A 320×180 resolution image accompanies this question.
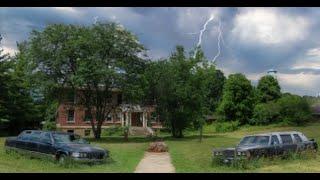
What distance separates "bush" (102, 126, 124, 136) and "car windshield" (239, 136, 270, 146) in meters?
2.75

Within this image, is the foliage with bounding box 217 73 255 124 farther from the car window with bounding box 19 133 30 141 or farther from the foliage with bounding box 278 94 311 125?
the car window with bounding box 19 133 30 141

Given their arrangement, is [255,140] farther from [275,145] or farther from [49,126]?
[49,126]

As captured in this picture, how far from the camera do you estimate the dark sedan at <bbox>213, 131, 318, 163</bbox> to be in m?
13.3

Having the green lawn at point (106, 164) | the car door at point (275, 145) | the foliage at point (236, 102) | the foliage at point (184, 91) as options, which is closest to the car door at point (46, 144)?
the green lawn at point (106, 164)

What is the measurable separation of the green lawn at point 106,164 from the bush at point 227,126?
5.47 ft

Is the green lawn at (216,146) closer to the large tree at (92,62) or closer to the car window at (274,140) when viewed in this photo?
the car window at (274,140)

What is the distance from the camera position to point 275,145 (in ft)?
44.5

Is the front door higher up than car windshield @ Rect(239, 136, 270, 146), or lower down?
higher up

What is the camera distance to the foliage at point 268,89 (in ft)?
45.9

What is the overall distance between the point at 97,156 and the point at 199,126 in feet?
7.91

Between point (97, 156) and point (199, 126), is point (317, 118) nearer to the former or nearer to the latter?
point (199, 126)

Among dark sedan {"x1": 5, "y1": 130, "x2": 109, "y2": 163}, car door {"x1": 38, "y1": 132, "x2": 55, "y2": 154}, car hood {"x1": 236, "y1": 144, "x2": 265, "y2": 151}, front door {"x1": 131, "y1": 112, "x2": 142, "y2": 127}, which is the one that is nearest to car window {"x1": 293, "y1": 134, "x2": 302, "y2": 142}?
car hood {"x1": 236, "y1": 144, "x2": 265, "y2": 151}

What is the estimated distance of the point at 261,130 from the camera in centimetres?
1381
